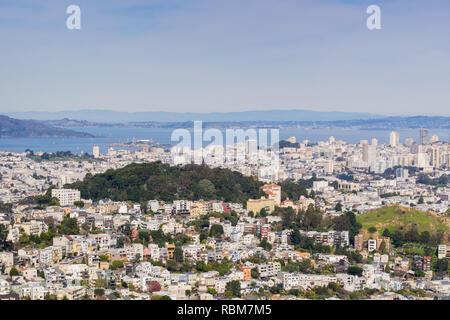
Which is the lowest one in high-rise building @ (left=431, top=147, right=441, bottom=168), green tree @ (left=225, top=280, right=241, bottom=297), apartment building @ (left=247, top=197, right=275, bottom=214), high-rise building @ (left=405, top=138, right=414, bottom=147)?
green tree @ (left=225, top=280, right=241, bottom=297)

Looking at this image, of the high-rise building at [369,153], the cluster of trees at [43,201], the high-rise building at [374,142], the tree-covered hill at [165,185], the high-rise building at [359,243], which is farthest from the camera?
the high-rise building at [374,142]

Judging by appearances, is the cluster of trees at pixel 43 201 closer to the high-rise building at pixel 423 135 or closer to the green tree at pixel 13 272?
the green tree at pixel 13 272

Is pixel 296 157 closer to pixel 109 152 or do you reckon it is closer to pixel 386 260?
pixel 109 152

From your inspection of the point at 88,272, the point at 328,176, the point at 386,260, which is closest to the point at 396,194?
the point at 328,176

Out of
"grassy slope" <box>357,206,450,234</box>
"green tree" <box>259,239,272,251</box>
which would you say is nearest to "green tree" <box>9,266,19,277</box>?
"green tree" <box>259,239,272,251</box>

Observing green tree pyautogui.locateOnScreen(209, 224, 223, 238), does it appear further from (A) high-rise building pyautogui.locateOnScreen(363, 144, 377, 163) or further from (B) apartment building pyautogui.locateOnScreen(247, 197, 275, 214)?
(A) high-rise building pyautogui.locateOnScreen(363, 144, 377, 163)

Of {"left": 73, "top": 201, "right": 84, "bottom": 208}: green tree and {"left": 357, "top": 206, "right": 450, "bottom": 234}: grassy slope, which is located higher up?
{"left": 73, "top": 201, "right": 84, "bottom": 208}: green tree

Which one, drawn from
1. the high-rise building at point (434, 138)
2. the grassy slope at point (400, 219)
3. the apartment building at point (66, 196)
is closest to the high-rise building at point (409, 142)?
the high-rise building at point (434, 138)
